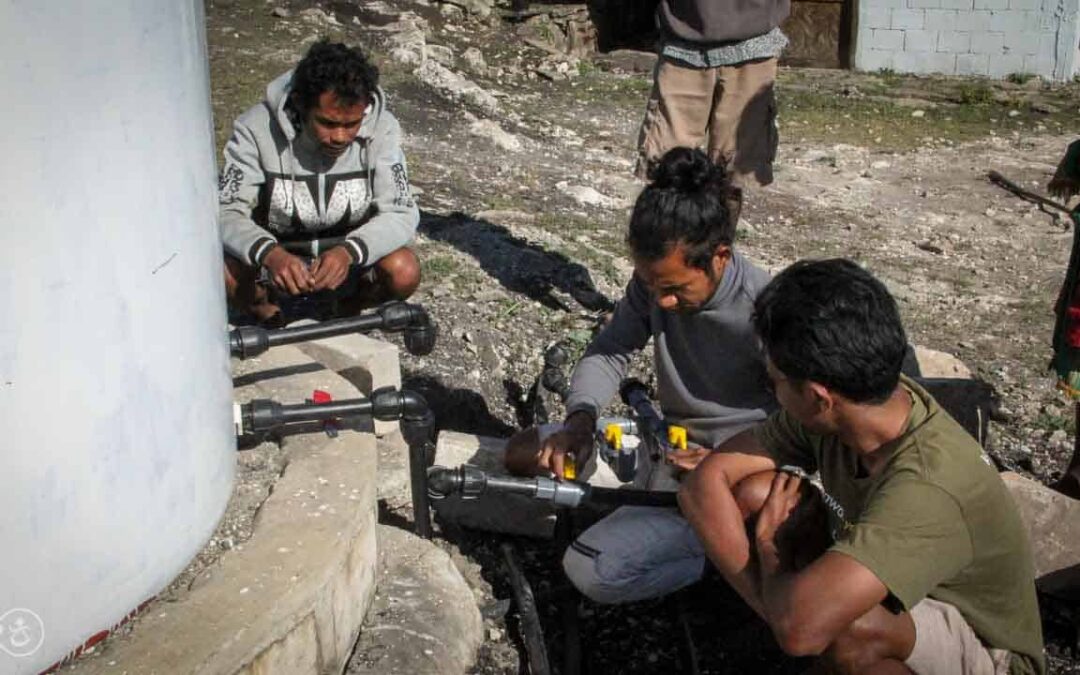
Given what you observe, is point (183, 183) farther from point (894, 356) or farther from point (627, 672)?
point (627, 672)

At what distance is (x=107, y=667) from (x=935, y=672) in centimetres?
154

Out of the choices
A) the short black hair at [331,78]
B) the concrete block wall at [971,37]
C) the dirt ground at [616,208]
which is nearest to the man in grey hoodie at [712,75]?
the dirt ground at [616,208]

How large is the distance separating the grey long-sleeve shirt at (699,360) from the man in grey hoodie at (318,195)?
1.09 meters

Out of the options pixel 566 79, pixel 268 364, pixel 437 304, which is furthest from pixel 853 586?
pixel 566 79

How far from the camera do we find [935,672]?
2320 millimetres

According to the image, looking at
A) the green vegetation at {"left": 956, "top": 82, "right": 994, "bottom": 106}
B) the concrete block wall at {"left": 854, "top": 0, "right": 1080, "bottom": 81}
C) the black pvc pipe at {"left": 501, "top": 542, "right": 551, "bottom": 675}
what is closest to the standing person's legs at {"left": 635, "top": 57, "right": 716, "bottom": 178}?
the black pvc pipe at {"left": 501, "top": 542, "right": 551, "bottom": 675}

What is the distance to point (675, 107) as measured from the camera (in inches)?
203

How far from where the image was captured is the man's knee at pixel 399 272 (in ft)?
14.1

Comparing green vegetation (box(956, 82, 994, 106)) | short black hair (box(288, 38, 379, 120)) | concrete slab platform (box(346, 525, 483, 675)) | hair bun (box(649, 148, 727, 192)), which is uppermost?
short black hair (box(288, 38, 379, 120))

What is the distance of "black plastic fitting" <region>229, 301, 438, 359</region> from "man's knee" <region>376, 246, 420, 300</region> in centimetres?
84

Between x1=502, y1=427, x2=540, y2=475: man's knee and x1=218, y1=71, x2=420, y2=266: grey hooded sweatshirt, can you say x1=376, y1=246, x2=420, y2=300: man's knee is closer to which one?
x1=218, y1=71, x2=420, y2=266: grey hooded sweatshirt

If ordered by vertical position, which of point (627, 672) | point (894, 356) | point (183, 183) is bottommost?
point (627, 672)

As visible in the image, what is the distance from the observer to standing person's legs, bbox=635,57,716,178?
16.9 ft

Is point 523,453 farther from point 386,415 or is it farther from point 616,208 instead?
point 616,208
